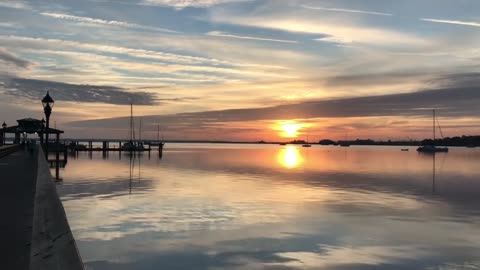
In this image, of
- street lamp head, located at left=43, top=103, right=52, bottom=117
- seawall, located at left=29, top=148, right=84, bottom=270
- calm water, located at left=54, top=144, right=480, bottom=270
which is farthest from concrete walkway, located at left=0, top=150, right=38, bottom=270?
street lamp head, located at left=43, top=103, right=52, bottom=117

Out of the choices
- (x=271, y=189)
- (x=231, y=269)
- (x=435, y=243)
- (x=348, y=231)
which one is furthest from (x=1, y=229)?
(x=271, y=189)

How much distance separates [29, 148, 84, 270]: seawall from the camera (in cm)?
769

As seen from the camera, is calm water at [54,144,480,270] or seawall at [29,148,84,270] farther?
calm water at [54,144,480,270]

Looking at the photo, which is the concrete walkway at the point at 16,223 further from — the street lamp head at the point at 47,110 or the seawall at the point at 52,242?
the street lamp head at the point at 47,110

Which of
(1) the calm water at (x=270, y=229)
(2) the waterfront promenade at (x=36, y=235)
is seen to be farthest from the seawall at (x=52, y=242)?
(1) the calm water at (x=270, y=229)

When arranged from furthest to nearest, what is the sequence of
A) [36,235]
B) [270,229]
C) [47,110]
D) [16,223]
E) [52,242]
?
[47,110], [270,229], [16,223], [36,235], [52,242]

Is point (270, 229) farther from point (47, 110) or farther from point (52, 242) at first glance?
point (47, 110)

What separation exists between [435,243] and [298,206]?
8.89 metres

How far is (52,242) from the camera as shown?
8.77 metres

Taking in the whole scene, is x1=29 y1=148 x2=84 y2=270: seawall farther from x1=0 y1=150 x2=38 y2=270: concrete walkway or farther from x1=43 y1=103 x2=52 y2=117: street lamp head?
x1=43 y1=103 x2=52 y2=117: street lamp head

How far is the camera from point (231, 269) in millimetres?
11758

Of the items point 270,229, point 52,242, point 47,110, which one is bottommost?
point 270,229

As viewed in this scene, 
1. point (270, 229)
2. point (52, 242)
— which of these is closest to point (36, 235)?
point (52, 242)

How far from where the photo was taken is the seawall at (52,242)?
7.69 m
